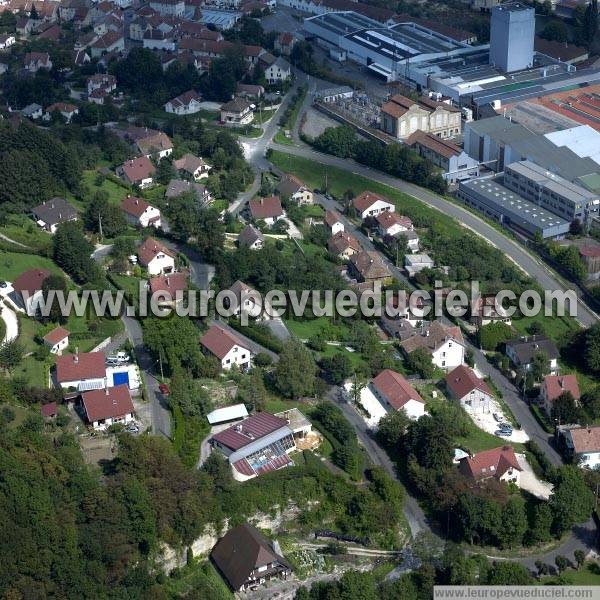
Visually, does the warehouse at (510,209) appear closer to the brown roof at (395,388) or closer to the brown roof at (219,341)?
the brown roof at (395,388)

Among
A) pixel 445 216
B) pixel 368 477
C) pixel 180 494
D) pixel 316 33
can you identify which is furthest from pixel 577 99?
pixel 180 494

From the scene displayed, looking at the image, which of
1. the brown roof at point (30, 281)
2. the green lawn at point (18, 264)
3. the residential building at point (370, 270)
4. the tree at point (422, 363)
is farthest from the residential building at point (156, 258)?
the tree at point (422, 363)

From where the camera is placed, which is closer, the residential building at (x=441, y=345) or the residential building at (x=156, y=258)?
the residential building at (x=441, y=345)

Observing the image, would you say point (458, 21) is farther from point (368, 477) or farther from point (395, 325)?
point (368, 477)

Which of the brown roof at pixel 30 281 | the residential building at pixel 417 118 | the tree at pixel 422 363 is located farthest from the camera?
the residential building at pixel 417 118

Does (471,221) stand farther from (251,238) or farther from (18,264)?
(18,264)

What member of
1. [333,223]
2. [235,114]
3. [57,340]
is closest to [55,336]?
[57,340]

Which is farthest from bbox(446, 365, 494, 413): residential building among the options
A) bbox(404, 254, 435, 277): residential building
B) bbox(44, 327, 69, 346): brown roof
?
bbox(44, 327, 69, 346): brown roof
